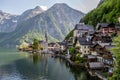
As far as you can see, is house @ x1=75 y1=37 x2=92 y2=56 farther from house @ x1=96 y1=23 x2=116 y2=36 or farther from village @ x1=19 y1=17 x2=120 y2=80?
house @ x1=96 y1=23 x2=116 y2=36

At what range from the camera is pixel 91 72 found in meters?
78.3

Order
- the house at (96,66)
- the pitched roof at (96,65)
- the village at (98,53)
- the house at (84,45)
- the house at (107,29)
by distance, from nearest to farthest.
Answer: the village at (98,53) → the house at (96,66) → the pitched roof at (96,65) → the house at (84,45) → the house at (107,29)

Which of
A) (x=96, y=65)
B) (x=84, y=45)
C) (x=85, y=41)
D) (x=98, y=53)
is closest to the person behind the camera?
(x=96, y=65)

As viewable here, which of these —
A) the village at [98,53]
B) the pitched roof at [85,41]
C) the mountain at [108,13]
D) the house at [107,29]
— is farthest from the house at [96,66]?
the mountain at [108,13]

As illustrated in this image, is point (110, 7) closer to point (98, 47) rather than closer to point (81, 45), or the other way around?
point (81, 45)

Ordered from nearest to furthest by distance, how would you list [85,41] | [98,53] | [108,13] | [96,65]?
1. [96,65]
2. [98,53]
3. [85,41]
4. [108,13]

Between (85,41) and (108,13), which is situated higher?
(108,13)

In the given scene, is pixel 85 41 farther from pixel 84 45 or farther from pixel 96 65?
pixel 96 65

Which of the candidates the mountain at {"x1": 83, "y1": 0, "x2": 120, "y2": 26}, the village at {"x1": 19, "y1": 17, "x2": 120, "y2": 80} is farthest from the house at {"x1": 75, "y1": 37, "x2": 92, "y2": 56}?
the mountain at {"x1": 83, "y1": 0, "x2": 120, "y2": 26}

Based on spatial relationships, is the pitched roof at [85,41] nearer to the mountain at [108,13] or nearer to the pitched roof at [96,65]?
the mountain at [108,13]

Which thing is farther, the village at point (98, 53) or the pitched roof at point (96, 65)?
the pitched roof at point (96, 65)

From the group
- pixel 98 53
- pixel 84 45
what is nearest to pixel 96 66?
pixel 98 53

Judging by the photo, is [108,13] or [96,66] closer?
[96,66]

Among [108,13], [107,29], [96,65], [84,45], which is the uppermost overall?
[108,13]
